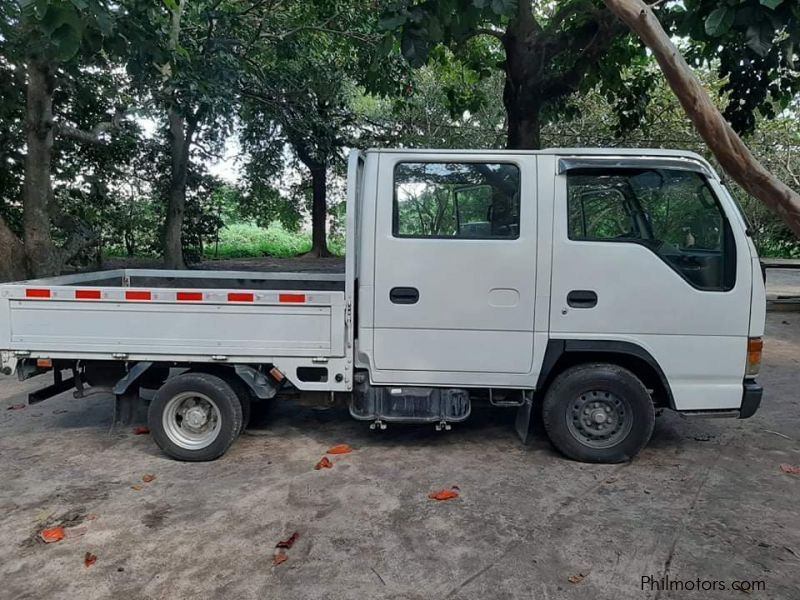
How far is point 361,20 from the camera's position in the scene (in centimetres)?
1109

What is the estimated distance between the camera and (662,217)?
14.5 ft

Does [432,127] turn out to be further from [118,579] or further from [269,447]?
[118,579]

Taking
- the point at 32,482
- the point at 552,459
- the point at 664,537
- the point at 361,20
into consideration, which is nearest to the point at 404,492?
the point at 552,459

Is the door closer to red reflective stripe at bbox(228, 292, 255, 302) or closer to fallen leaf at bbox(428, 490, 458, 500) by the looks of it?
fallen leaf at bbox(428, 490, 458, 500)

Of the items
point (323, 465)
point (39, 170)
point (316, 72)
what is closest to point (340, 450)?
point (323, 465)

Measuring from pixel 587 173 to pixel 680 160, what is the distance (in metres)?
0.65

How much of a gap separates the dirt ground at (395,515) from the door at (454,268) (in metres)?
0.82

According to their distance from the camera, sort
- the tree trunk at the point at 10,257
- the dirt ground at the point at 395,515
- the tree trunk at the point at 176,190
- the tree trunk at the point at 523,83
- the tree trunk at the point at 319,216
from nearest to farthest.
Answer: the dirt ground at the point at 395,515 → the tree trunk at the point at 523,83 → the tree trunk at the point at 10,257 → the tree trunk at the point at 176,190 → the tree trunk at the point at 319,216

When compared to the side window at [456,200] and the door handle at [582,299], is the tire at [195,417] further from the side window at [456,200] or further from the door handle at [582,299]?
the door handle at [582,299]

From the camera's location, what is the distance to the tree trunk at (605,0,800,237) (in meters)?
3.99

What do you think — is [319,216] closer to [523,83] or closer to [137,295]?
[523,83]

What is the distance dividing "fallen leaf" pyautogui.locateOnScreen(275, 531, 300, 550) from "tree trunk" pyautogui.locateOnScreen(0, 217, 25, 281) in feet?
25.3

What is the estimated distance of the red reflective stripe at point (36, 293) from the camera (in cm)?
445

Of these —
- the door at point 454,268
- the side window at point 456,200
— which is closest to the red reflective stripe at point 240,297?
the door at point 454,268
